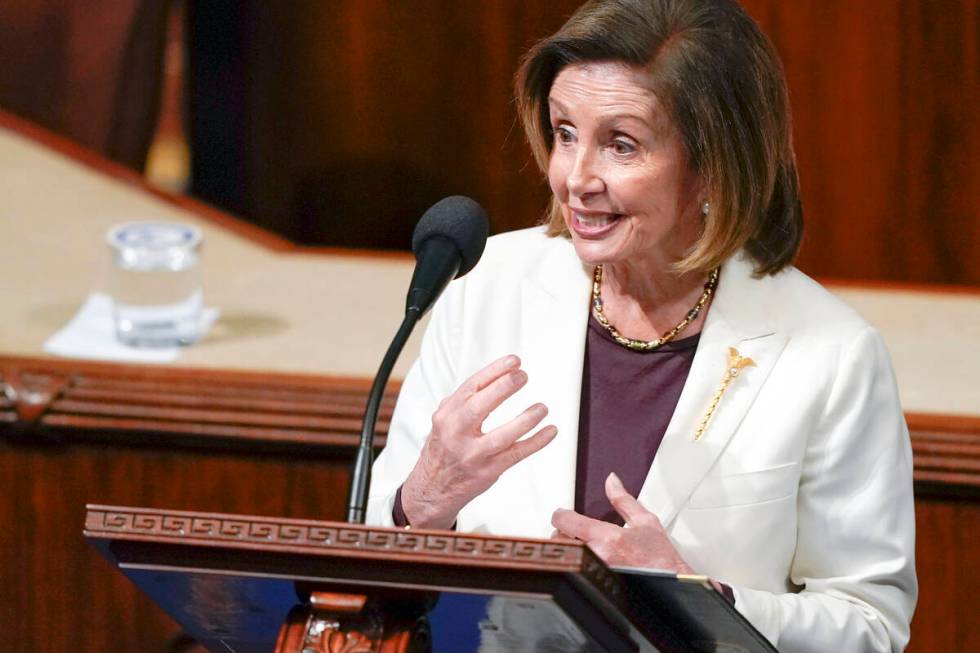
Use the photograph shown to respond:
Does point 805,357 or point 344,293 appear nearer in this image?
point 805,357

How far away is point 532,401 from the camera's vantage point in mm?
2137

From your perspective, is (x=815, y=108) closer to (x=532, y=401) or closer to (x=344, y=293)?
(x=344, y=293)

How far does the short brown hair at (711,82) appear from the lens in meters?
1.99

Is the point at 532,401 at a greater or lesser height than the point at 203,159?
greater

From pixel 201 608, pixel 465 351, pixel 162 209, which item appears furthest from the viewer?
pixel 162 209

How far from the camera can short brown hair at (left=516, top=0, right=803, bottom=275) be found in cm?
199

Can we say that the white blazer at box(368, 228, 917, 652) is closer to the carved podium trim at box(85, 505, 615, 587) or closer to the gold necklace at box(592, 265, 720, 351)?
the gold necklace at box(592, 265, 720, 351)

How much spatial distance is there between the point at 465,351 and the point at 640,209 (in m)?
0.31

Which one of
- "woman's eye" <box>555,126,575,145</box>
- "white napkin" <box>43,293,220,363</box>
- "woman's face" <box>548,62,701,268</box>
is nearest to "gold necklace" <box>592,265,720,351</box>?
"woman's face" <box>548,62,701,268</box>

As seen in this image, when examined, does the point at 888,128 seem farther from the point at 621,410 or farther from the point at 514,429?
the point at 514,429

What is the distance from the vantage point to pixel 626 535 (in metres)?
1.79

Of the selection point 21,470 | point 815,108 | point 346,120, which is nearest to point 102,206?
point 346,120

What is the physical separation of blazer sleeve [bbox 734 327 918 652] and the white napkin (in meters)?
1.38

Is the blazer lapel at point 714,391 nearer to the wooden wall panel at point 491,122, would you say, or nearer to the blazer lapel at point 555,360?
the blazer lapel at point 555,360
